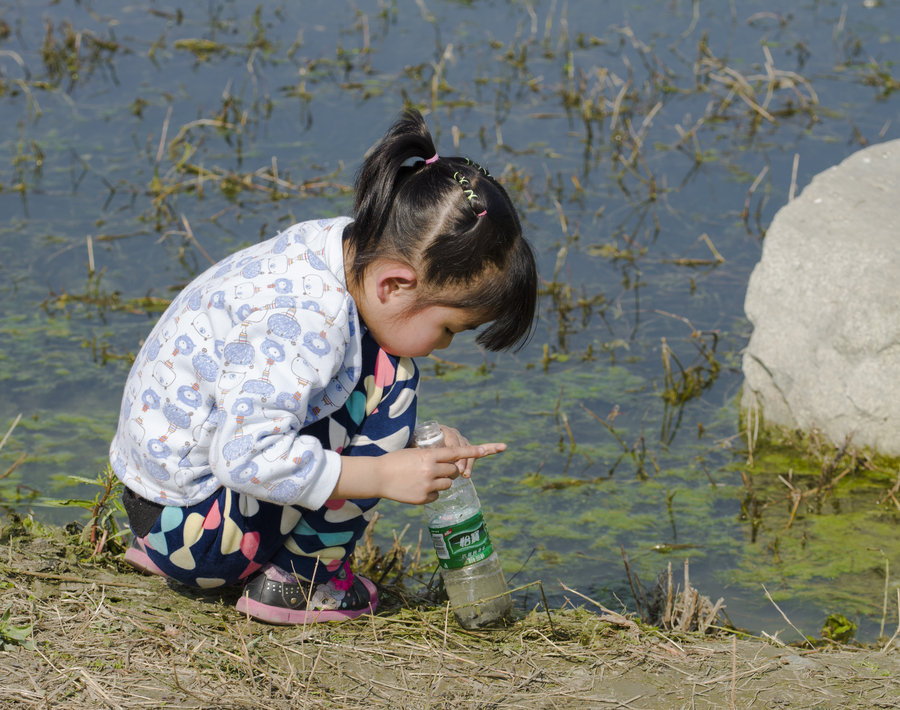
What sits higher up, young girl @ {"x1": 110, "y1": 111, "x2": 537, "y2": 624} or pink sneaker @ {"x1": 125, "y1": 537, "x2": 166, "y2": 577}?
young girl @ {"x1": 110, "y1": 111, "x2": 537, "y2": 624}

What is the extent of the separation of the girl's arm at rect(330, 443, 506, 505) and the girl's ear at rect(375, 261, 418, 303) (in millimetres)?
394

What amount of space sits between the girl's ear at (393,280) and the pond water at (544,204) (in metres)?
1.22

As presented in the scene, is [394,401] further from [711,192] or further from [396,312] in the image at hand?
[711,192]

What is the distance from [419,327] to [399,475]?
A: 372 mm

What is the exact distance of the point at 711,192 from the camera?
6.88 meters

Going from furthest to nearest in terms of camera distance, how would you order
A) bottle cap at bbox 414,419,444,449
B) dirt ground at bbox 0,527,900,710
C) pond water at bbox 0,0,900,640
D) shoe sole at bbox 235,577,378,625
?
pond water at bbox 0,0,900,640, bottle cap at bbox 414,419,444,449, shoe sole at bbox 235,577,378,625, dirt ground at bbox 0,527,900,710

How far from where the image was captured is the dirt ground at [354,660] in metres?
2.71

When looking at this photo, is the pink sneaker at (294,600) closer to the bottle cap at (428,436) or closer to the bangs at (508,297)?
the bottle cap at (428,436)

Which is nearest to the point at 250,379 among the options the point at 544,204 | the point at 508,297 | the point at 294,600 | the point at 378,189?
the point at 378,189

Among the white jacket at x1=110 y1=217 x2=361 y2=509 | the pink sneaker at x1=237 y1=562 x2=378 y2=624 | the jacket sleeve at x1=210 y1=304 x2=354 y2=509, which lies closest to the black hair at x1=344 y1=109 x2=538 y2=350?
the white jacket at x1=110 y1=217 x2=361 y2=509

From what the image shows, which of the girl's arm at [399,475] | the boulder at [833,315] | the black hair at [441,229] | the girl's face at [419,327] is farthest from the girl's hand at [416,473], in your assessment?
the boulder at [833,315]

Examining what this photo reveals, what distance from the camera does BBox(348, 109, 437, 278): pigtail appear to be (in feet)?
9.09

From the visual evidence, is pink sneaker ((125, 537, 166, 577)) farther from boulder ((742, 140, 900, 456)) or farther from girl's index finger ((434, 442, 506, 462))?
boulder ((742, 140, 900, 456))

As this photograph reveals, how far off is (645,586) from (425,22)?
663 centimetres
